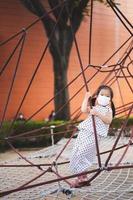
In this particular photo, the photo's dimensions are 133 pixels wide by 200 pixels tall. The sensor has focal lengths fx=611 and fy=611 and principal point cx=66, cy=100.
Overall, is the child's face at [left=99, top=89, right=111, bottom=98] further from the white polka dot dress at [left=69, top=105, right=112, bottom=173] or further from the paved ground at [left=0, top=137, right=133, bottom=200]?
the paved ground at [left=0, top=137, right=133, bottom=200]

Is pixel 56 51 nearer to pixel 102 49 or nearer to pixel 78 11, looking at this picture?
pixel 78 11

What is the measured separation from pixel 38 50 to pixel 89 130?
12.6 metres

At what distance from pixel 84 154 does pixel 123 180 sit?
1056mm

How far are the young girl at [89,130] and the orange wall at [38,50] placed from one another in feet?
39.4

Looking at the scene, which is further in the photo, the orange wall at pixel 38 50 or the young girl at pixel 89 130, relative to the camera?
the orange wall at pixel 38 50

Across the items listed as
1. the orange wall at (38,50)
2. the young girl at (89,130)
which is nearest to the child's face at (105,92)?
the young girl at (89,130)

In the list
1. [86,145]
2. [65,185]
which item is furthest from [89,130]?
[65,185]

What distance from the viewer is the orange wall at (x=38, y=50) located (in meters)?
17.1

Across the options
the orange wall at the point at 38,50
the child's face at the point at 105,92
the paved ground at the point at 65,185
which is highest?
the orange wall at the point at 38,50

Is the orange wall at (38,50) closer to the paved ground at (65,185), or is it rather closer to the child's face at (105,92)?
the paved ground at (65,185)

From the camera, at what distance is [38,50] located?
690 inches

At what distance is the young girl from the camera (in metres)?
4.99

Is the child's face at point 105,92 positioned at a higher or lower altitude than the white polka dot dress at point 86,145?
higher

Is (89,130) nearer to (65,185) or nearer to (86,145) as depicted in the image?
(86,145)
